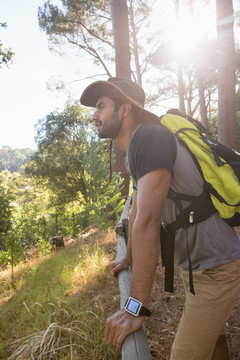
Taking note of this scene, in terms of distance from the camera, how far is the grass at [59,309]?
242 cm

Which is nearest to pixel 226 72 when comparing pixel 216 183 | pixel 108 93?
pixel 108 93

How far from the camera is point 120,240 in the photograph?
2.65 meters

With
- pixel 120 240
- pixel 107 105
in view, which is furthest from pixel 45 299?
pixel 107 105

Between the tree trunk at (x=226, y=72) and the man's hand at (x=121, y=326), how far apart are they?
6.76 m

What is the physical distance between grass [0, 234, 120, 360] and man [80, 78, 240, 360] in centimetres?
127

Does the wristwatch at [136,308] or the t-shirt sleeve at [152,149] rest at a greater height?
the t-shirt sleeve at [152,149]

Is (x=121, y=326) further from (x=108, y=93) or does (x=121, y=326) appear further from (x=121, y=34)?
(x=121, y=34)

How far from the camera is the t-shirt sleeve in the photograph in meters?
1.16

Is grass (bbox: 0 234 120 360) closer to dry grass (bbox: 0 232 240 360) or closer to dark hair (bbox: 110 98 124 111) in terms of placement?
dry grass (bbox: 0 232 240 360)

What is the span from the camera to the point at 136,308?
1.07 m

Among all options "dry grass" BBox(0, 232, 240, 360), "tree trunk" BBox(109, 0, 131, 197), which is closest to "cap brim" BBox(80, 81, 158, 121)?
"dry grass" BBox(0, 232, 240, 360)

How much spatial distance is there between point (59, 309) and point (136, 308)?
244 centimetres

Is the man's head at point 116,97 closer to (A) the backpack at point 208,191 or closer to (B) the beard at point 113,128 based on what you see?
(B) the beard at point 113,128

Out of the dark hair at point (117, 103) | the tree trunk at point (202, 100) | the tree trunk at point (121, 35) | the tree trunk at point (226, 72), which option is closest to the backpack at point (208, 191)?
the dark hair at point (117, 103)
